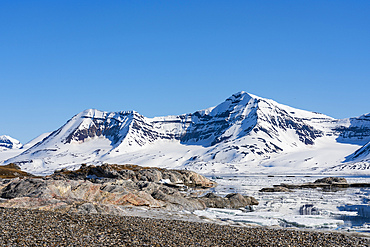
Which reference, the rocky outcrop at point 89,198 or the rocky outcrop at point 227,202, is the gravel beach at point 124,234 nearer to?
the rocky outcrop at point 89,198

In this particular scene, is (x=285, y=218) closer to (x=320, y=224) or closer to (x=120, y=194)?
(x=320, y=224)

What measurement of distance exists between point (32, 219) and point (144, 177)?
7730 centimetres

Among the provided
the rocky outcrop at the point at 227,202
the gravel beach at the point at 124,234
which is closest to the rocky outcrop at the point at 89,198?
the rocky outcrop at the point at 227,202

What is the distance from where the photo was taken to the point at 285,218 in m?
35.9

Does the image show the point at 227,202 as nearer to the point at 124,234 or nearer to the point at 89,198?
the point at 89,198

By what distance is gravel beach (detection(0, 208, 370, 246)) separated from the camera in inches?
768

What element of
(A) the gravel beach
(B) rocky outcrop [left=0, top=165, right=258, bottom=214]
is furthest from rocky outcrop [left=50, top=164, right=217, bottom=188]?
(A) the gravel beach

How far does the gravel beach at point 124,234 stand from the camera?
1950 cm

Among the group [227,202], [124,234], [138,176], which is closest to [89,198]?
[227,202]

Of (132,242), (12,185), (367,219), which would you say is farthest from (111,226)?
(367,219)

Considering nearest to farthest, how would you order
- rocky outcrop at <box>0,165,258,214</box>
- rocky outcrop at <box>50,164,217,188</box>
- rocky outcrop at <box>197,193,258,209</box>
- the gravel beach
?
the gravel beach < rocky outcrop at <box>0,165,258,214</box> < rocky outcrop at <box>197,193,258,209</box> < rocky outcrop at <box>50,164,217,188</box>

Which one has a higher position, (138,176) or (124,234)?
(138,176)

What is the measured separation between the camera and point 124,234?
2144cm

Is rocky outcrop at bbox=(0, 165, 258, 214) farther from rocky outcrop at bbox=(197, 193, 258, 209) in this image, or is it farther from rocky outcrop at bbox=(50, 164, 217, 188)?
rocky outcrop at bbox=(50, 164, 217, 188)
